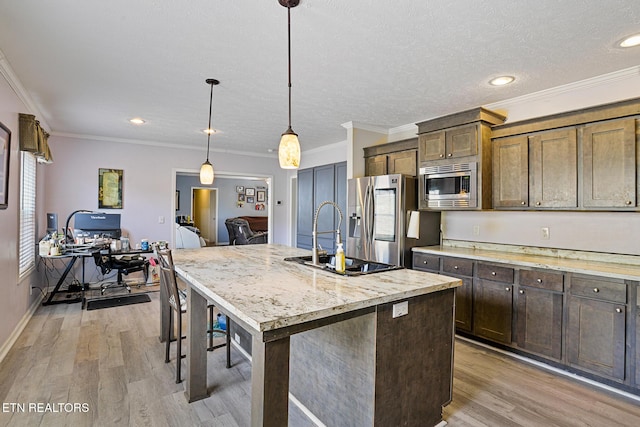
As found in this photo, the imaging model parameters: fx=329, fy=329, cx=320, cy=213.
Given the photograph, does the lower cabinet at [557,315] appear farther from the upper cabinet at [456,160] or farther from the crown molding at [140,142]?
the crown molding at [140,142]

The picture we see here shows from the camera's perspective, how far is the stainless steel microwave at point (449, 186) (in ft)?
10.8

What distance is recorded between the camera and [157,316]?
3.88 metres

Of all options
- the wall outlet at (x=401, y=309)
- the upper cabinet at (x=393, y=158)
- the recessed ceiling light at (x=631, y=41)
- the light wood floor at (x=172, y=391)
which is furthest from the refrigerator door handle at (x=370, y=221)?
the recessed ceiling light at (x=631, y=41)

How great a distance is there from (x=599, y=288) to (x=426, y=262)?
1.46 m

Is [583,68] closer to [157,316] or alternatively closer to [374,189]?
[374,189]

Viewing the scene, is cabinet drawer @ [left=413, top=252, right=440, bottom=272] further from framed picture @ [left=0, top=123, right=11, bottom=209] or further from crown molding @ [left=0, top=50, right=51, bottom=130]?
crown molding @ [left=0, top=50, right=51, bottom=130]

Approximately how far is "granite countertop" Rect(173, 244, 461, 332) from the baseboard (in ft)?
5.77

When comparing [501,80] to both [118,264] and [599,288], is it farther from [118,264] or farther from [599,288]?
[118,264]

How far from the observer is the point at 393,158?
13.8 ft

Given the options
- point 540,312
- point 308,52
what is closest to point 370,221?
point 540,312

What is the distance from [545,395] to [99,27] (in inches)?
151

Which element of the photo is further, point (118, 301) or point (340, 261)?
point (118, 301)

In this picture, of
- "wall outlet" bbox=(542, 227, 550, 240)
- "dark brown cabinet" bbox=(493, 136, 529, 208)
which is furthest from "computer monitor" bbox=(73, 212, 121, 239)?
"wall outlet" bbox=(542, 227, 550, 240)

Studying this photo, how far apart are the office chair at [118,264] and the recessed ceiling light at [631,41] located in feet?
18.1
